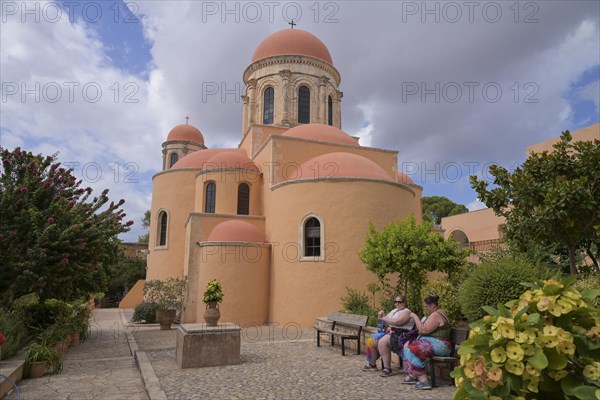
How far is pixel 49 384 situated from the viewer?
6438 millimetres

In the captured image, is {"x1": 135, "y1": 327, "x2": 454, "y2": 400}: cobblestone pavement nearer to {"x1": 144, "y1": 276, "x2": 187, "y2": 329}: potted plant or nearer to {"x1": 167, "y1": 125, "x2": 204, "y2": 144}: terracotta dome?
{"x1": 144, "y1": 276, "x2": 187, "y2": 329}: potted plant

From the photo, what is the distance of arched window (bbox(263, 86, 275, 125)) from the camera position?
21.7m

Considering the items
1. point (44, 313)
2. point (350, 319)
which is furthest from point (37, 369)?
point (350, 319)

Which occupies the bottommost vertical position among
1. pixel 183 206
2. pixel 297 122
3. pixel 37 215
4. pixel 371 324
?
pixel 371 324

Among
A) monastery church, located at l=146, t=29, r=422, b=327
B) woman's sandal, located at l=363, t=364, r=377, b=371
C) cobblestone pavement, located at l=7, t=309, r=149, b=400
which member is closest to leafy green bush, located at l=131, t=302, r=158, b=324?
monastery church, located at l=146, t=29, r=422, b=327

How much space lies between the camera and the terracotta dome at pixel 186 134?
3166 cm

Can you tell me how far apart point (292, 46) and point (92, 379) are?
62.0ft

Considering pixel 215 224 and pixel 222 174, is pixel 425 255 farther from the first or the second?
pixel 222 174

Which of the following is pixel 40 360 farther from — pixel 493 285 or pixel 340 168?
pixel 340 168

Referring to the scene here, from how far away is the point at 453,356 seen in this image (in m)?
5.98

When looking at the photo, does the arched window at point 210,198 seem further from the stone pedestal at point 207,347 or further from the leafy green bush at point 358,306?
the stone pedestal at point 207,347

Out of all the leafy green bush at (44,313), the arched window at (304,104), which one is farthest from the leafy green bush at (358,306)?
the arched window at (304,104)

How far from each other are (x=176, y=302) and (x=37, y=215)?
7.51m

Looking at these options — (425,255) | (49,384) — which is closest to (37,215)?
(49,384)
